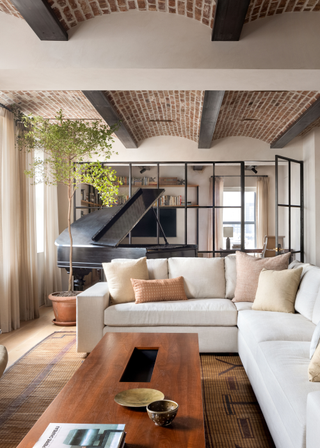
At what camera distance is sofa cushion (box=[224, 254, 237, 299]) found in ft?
11.9

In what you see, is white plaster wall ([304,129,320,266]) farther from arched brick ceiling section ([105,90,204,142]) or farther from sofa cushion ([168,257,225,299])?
sofa cushion ([168,257,225,299])

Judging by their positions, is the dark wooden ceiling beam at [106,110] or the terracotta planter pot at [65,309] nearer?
the dark wooden ceiling beam at [106,110]

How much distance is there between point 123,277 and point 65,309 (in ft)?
3.83

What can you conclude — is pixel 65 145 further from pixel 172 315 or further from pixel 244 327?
pixel 244 327

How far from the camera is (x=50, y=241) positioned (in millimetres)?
5723

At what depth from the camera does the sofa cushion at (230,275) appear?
363cm

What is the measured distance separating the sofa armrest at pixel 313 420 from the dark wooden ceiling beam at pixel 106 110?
338 centimetres

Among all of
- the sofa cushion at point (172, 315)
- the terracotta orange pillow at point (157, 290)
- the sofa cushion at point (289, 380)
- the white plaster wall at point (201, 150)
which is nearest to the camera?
the sofa cushion at point (289, 380)

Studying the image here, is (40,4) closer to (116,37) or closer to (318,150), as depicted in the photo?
(116,37)

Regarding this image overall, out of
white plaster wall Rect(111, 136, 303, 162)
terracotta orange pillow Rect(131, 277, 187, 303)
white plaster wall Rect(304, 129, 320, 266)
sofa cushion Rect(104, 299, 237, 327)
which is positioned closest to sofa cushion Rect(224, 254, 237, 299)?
sofa cushion Rect(104, 299, 237, 327)

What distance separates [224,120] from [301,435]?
15.0ft

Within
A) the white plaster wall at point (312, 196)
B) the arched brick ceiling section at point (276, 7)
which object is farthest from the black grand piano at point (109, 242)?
the arched brick ceiling section at point (276, 7)

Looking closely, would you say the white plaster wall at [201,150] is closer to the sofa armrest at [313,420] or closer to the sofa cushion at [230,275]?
the sofa cushion at [230,275]

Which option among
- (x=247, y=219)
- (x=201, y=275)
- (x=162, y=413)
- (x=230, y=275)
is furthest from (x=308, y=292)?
(x=247, y=219)
